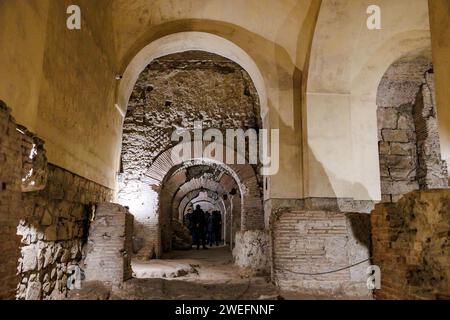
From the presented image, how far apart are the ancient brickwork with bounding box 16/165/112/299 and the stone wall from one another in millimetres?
3185

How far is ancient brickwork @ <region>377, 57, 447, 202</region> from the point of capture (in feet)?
27.6

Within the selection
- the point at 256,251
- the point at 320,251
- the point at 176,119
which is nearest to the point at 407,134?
the point at 256,251

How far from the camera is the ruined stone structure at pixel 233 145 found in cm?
315

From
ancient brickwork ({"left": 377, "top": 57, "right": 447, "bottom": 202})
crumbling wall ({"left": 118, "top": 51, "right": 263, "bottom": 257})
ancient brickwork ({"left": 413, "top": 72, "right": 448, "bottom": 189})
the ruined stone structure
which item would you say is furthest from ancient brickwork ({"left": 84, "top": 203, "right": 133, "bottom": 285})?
ancient brickwork ({"left": 413, "top": 72, "right": 448, "bottom": 189})

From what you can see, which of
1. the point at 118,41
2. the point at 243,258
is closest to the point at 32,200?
the point at 118,41

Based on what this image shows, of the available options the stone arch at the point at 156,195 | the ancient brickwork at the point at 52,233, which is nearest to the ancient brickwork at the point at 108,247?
the ancient brickwork at the point at 52,233

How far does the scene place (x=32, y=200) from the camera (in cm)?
338

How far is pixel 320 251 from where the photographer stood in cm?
472

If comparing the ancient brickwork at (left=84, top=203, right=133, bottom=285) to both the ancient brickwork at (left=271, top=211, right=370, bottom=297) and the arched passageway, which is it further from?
the arched passageway

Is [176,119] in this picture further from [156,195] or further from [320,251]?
[320,251]

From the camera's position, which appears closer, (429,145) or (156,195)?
(429,145)

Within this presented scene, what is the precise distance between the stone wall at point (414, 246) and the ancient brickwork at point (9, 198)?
293cm

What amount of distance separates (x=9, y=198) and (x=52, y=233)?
4.45ft

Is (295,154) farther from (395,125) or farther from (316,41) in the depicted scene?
(395,125)
